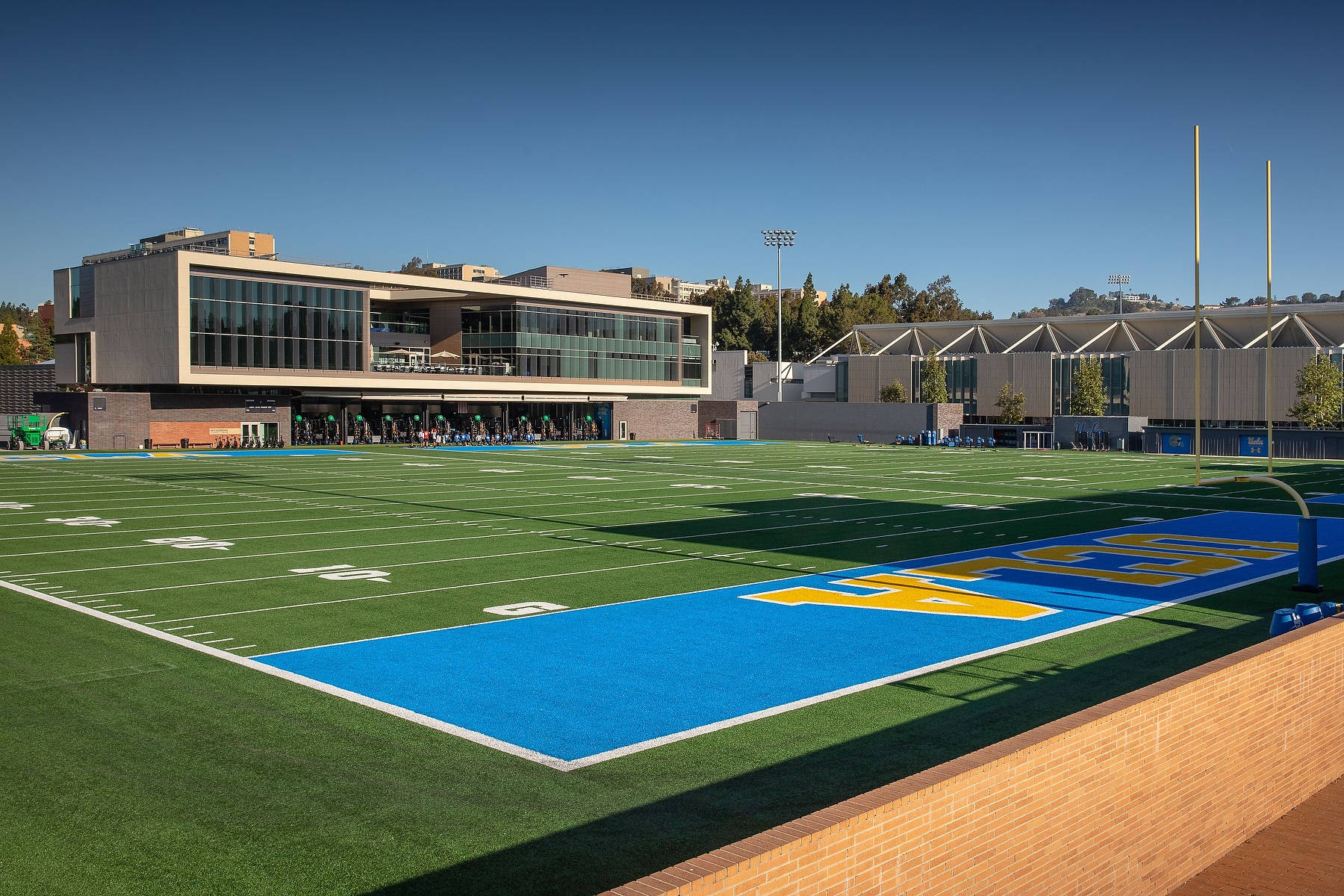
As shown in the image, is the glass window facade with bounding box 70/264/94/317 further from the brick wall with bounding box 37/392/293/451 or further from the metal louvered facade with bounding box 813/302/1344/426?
the metal louvered facade with bounding box 813/302/1344/426

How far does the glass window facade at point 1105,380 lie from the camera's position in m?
89.4

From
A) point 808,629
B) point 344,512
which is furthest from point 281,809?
point 344,512

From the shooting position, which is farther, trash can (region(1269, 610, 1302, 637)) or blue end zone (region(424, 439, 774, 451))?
blue end zone (region(424, 439, 774, 451))

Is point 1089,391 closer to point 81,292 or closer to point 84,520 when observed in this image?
point 81,292

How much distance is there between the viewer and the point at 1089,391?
289ft

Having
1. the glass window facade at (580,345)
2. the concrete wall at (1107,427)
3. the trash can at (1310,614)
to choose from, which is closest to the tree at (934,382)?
the glass window facade at (580,345)

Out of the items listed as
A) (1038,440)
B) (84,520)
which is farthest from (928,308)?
(84,520)

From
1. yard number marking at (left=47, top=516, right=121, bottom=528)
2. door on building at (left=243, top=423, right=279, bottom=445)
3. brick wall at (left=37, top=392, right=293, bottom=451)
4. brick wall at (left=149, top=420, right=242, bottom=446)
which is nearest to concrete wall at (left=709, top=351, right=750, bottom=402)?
door on building at (left=243, top=423, right=279, bottom=445)

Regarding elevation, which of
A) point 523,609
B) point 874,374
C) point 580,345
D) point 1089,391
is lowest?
point 523,609

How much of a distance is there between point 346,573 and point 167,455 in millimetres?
41369

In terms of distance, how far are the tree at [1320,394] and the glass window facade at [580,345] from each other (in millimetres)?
45265

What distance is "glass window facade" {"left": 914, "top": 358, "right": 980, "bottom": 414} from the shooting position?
98.9 m

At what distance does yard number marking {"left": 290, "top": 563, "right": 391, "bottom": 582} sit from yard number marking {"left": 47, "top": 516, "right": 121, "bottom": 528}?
913 centimetres

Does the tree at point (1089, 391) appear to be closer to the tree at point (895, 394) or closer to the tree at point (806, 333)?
the tree at point (895, 394)
